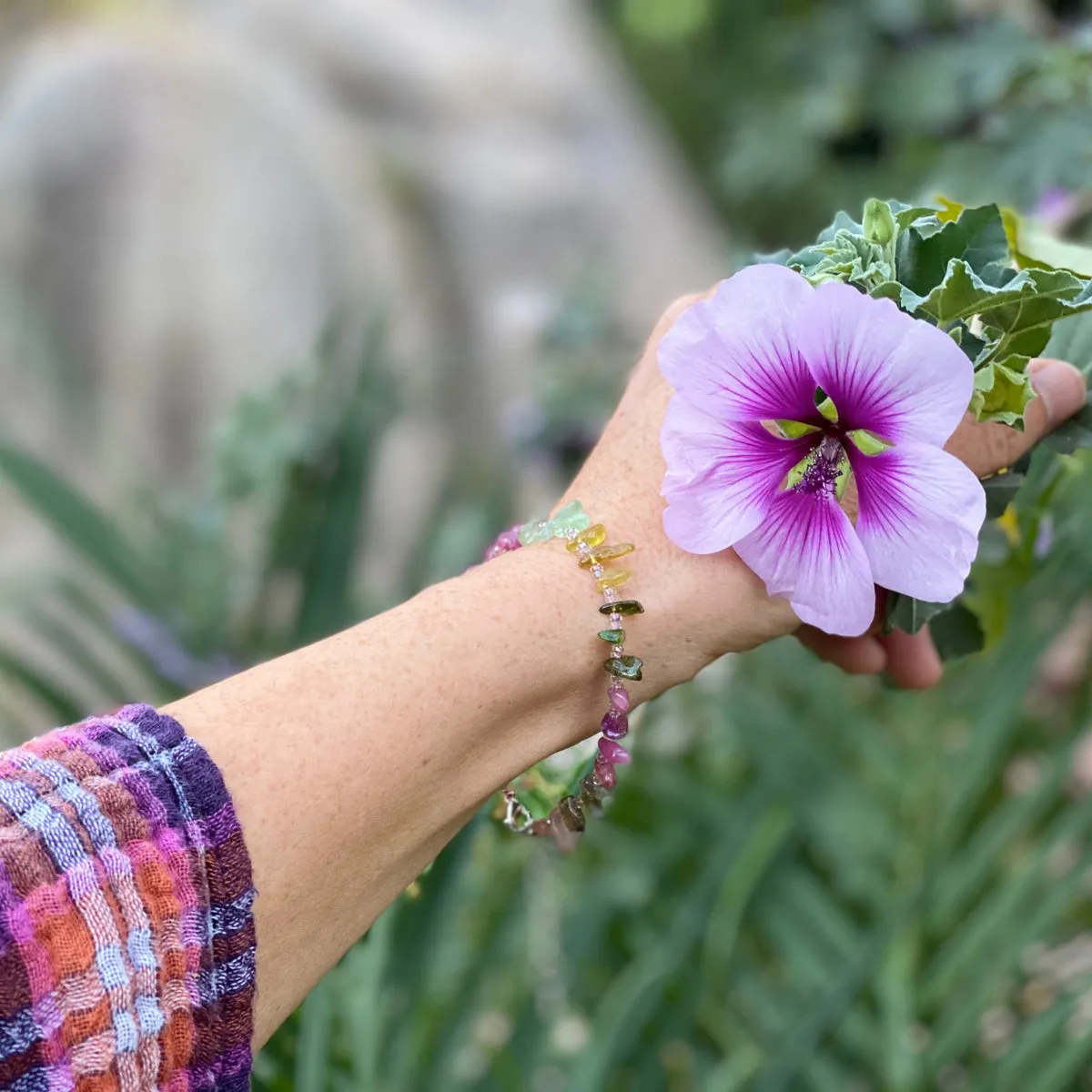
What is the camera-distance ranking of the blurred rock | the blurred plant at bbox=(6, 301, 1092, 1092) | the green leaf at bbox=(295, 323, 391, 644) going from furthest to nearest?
the blurred rock
the green leaf at bbox=(295, 323, 391, 644)
the blurred plant at bbox=(6, 301, 1092, 1092)

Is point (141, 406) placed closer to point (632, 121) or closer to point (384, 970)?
point (632, 121)

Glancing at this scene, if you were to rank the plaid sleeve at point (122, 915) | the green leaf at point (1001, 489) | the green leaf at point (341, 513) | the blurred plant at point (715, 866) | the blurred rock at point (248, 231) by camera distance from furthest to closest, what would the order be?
the blurred rock at point (248, 231) → the green leaf at point (341, 513) → the blurred plant at point (715, 866) → the green leaf at point (1001, 489) → the plaid sleeve at point (122, 915)

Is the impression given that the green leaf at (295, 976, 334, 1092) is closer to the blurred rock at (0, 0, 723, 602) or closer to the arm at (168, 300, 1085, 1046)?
the arm at (168, 300, 1085, 1046)

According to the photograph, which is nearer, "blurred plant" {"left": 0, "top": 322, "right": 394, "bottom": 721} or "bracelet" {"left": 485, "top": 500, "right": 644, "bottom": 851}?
"bracelet" {"left": 485, "top": 500, "right": 644, "bottom": 851}

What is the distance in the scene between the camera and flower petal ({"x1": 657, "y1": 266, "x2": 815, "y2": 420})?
11.8 inches

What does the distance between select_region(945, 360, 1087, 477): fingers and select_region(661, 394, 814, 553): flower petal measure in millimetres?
59

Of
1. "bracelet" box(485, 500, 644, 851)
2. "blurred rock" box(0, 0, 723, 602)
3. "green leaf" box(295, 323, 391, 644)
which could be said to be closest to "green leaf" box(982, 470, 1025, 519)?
"bracelet" box(485, 500, 644, 851)

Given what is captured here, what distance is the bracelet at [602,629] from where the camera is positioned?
336mm

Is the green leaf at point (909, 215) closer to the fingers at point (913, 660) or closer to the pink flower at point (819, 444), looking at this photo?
the pink flower at point (819, 444)

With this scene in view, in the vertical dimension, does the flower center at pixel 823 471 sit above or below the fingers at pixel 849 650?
above

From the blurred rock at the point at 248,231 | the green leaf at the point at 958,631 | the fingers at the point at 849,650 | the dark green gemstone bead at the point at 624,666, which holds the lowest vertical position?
the dark green gemstone bead at the point at 624,666

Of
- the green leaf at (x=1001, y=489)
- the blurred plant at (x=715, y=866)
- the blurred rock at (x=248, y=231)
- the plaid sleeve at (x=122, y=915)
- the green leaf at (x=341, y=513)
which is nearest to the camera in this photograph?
the plaid sleeve at (x=122, y=915)

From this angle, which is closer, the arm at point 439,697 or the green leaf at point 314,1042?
the arm at point 439,697

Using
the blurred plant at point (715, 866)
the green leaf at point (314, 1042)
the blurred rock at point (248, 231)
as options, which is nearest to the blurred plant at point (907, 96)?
the blurred plant at point (715, 866)
